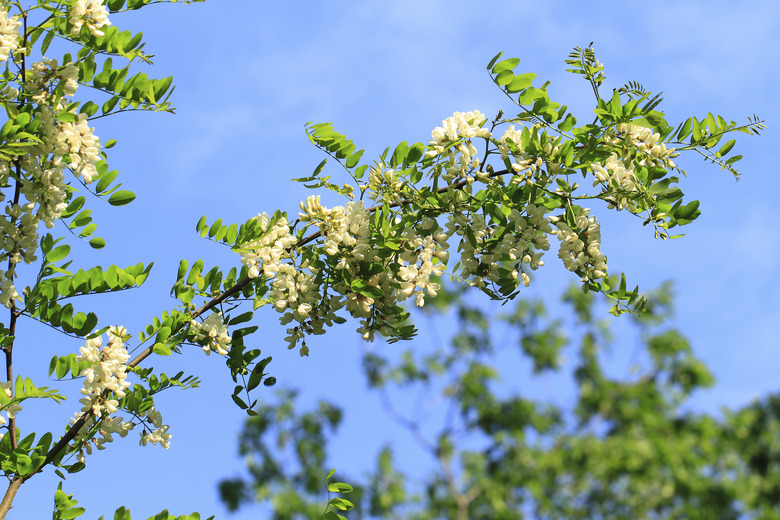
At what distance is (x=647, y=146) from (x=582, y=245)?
427 millimetres

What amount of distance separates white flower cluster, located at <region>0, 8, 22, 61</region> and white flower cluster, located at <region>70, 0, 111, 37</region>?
0.16 metres

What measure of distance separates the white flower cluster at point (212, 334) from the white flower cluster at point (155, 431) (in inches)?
13.8

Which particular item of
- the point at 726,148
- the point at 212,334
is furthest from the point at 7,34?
the point at 726,148

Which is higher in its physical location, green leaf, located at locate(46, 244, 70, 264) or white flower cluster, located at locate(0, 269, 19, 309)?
green leaf, located at locate(46, 244, 70, 264)

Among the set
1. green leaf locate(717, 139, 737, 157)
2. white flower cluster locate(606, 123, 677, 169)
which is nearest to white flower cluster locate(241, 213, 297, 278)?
white flower cluster locate(606, 123, 677, 169)

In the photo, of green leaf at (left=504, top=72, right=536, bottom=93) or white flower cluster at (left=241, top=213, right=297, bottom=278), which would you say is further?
white flower cluster at (left=241, top=213, right=297, bottom=278)

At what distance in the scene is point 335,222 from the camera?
7.84 ft

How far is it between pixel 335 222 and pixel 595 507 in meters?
14.4

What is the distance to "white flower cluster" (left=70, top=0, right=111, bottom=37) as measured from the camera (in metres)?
2.28

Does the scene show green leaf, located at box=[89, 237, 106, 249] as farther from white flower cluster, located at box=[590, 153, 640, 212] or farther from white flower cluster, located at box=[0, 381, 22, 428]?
white flower cluster, located at box=[590, 153, 640, 212]

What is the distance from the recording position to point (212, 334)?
246 centimetres

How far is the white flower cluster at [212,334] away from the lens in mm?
2463

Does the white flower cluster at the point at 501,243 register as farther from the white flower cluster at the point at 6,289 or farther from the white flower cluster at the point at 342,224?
the white flower cluster at the point at 6,289

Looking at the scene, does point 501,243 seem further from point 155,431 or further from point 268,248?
point 155,431
